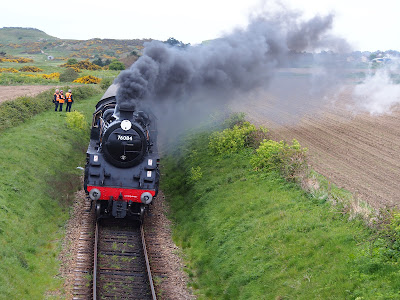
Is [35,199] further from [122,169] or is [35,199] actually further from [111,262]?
[111,262]

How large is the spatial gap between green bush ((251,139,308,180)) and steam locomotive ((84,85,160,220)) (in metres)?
4.41

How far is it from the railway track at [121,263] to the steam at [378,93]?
2010cm

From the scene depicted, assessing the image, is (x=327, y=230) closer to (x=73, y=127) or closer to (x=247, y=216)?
(x=247, y=216)

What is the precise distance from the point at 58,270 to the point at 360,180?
12019 millimetres

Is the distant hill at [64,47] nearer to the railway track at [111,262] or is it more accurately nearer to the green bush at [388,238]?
the railway track at [111,262]

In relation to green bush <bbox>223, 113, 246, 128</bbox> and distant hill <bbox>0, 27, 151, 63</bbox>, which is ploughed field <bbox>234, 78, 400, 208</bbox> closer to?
green bush <bbox>223, 113, 246, 128</bbox>

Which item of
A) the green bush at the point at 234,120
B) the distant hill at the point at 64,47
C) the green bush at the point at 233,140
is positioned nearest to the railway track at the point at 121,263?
the green bush at the point at 233,140

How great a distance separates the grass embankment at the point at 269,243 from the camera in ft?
30.7

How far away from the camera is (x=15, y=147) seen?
19312 millimetres

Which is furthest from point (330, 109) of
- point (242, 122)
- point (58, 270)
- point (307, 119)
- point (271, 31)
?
point (58, 270)

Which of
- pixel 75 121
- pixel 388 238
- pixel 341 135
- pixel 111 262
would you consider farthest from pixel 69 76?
pixel 388 238

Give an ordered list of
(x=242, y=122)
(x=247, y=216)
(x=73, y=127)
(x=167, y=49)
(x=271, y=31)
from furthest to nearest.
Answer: (x=73, y=127) → (x=242, y=122) → (x=271, y=31) → (x=167, y=49) → (x=247, y=216)

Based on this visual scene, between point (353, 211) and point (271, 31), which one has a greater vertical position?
point (271, 31)

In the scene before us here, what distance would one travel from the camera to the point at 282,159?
16.2m
